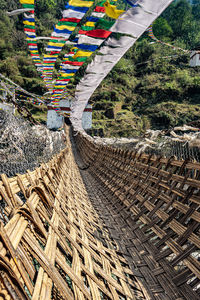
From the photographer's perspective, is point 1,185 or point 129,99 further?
point 129,99

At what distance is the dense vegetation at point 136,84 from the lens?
61.1 ft

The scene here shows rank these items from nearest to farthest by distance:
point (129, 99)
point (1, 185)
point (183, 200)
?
point (1, 185) < point (183, 200) < point (129, 99)

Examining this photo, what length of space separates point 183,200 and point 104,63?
3.22 m

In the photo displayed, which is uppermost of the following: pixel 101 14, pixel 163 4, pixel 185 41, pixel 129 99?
pixel 185 41

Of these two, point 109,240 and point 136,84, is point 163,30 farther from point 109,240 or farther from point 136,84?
point 109,240

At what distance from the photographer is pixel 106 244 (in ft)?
4.48

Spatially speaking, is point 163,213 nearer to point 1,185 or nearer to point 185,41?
point 1,185

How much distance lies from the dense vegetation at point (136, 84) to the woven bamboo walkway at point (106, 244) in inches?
496

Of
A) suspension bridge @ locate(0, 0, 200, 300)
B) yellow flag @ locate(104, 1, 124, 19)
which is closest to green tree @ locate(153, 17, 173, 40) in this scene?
yellow flag @ locate(104, 1, 124, 19)

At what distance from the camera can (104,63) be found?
152 inches

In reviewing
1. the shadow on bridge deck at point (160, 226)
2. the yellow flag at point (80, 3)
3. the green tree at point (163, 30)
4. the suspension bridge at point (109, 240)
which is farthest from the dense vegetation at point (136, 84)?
the suspension bridge at point (109, 240)

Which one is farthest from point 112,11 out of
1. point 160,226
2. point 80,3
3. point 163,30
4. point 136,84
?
point 163,30

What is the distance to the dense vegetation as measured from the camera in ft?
61.1

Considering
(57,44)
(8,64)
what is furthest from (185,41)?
(57,44)
